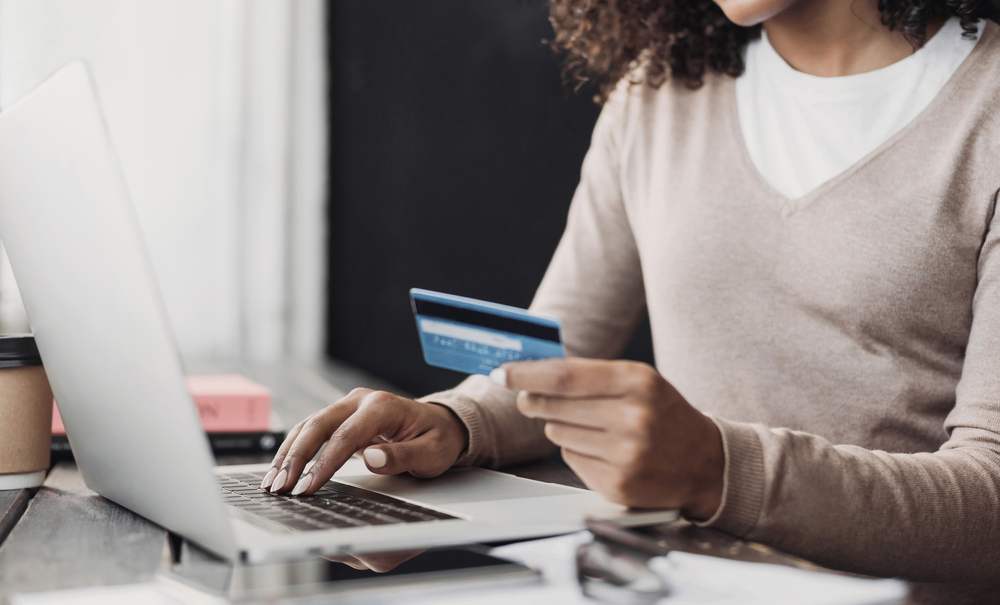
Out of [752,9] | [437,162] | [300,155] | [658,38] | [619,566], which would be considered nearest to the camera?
[619,566]

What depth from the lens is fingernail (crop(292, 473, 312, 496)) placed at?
0.58 meters

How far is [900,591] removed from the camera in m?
0.40

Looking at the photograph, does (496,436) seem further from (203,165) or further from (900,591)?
(203,165)

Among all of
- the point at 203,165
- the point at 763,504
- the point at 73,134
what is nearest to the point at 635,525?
the point at 763,504

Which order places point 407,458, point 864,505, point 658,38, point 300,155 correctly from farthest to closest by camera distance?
point 300,155 < point 658,38 < point 407,458 < point 864,505

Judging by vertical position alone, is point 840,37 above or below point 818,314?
above

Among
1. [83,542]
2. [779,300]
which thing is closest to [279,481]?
[83,542]

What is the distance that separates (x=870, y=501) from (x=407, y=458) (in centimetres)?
35

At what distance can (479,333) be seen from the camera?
481mm

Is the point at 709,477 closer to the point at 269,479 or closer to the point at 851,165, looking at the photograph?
the point at 269,479

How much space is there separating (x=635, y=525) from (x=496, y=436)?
0.28m

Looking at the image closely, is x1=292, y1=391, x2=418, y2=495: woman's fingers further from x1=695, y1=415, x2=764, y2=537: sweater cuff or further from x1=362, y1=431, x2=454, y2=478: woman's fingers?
x1=695, y1=415, x2=764, y2=537: sweater cuff

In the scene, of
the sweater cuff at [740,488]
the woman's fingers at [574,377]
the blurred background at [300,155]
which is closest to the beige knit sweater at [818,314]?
the sweater cuff at [740,488]

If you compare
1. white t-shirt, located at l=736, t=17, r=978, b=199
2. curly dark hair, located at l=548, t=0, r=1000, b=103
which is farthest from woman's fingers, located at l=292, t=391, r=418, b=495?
curly dark hair, located at l=548, t=0, r=1000, b=103
